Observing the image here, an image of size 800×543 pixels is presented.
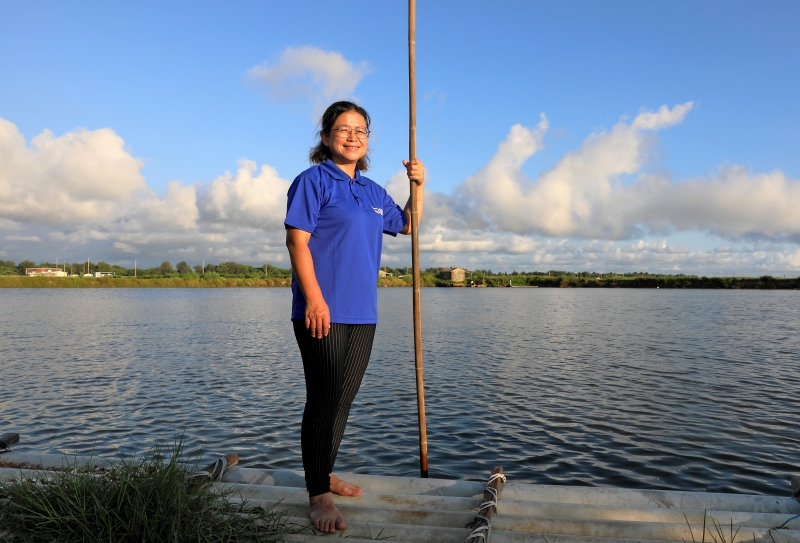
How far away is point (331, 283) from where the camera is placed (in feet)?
10.4

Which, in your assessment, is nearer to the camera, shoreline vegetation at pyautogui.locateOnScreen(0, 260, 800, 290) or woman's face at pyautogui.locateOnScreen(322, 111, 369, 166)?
woman's face at pyautogui.locateOnScreen(322, 111, 369, 166)

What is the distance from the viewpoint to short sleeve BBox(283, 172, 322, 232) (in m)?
3.04

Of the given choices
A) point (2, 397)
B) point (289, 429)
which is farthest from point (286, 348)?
point (289, 429)

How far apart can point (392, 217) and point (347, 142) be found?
593mm

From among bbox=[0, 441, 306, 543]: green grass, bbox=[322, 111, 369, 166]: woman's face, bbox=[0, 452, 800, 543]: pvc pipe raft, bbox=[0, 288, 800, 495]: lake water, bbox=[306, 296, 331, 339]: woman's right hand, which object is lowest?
bbox=[0, 288, 800, 495]: lake water

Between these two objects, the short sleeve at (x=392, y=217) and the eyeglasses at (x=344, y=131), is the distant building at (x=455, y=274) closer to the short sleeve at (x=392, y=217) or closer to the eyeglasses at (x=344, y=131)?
the short sleeve at (x=392, y=217)

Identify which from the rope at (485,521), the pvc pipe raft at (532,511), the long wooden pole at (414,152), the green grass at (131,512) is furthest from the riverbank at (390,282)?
the rope at (485,521)

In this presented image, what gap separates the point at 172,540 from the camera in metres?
2.65

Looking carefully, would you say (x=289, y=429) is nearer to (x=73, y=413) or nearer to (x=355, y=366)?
(x=73, y=413)

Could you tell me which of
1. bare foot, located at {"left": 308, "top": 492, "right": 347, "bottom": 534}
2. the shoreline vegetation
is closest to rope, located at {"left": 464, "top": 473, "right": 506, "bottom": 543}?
bare foot, located at {"left": 308, "top": 492, "right": 347, "bottom": 534}

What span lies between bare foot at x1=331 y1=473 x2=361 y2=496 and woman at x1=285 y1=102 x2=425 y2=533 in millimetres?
238

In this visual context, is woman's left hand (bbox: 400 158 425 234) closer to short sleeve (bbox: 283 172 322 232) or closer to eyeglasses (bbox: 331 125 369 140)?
eyeglasses (bbox: 331 125 369 140)

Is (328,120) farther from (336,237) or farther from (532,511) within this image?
(532,511)

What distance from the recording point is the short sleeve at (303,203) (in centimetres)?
304
